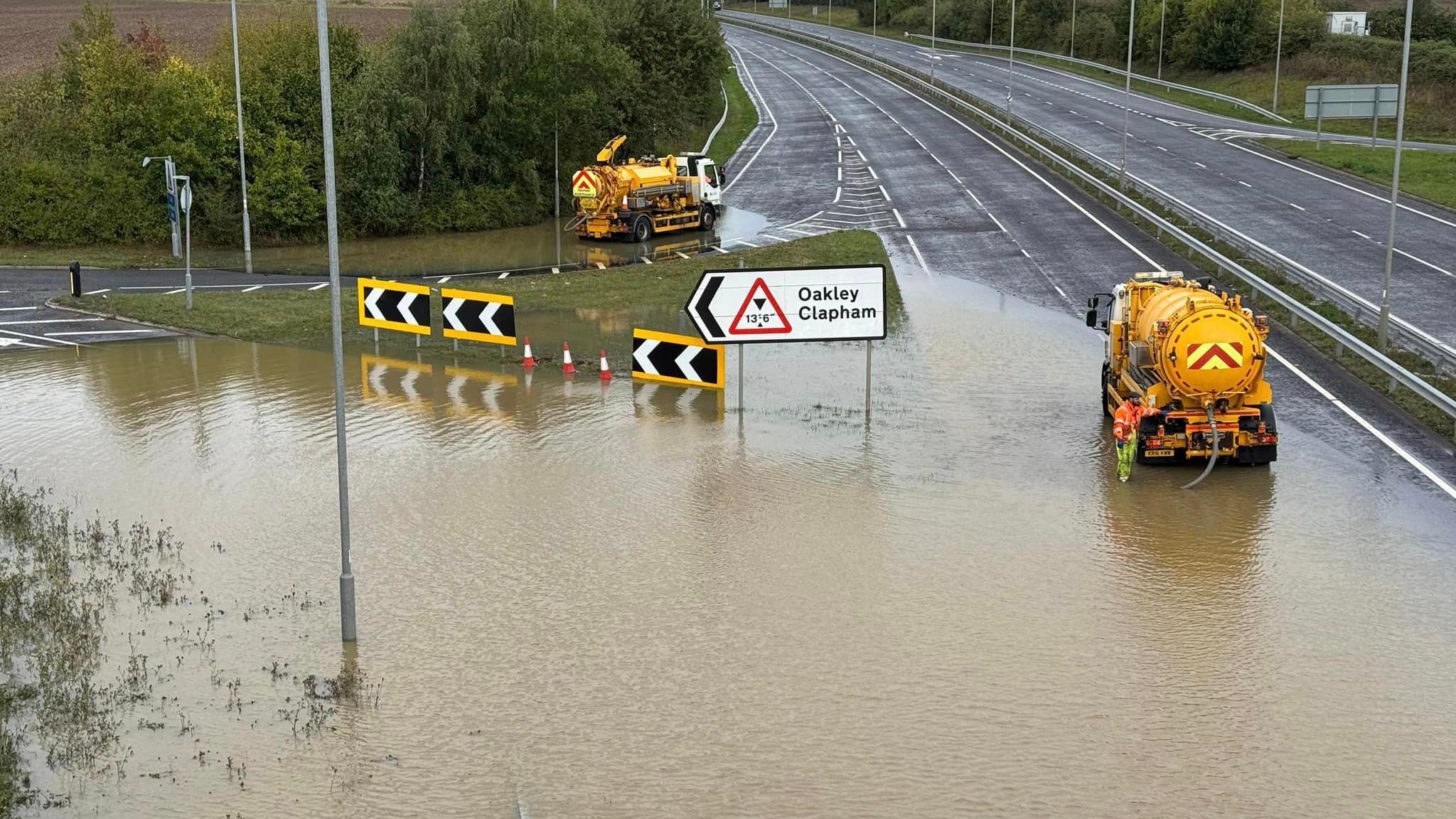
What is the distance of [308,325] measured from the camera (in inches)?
1310

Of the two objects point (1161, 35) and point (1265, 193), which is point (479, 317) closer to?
point (1265, 193)

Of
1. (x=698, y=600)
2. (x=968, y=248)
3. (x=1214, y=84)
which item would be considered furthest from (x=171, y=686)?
(x=1214, y=84)

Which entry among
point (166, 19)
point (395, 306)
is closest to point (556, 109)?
point (395, 306)

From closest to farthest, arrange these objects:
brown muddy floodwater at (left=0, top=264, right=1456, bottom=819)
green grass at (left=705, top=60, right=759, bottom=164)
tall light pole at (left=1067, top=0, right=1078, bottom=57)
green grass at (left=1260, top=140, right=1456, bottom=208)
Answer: brown muddy floodwater at (left=0, top=264, right=1456, bottom=819) → green grass at (left=1260, top=140, right=1456, bottom=208) → green grass at (left=705, top=60, right=759, bottom=164) → tall light pole at (left=1067, top=0, right=1078, bottom=57)

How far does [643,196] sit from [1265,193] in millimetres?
22526

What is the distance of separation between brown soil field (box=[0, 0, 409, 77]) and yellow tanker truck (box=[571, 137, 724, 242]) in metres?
14.5

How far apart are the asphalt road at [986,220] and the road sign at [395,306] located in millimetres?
15550

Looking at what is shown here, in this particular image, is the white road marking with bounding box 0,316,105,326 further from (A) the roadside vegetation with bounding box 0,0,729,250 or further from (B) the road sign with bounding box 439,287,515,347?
(A) the roadside vegetation with bounding box 0,0,729,250

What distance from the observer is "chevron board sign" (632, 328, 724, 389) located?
2659cm

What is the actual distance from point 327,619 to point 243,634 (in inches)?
37.0

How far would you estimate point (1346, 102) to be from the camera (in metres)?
60.3

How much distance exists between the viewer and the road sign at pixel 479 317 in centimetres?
2923

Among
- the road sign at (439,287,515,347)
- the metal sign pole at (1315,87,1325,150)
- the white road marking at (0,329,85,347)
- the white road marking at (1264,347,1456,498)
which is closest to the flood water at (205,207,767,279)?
the white road marking at (0,329,85,347)

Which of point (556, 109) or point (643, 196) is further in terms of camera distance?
point (556, 109)
